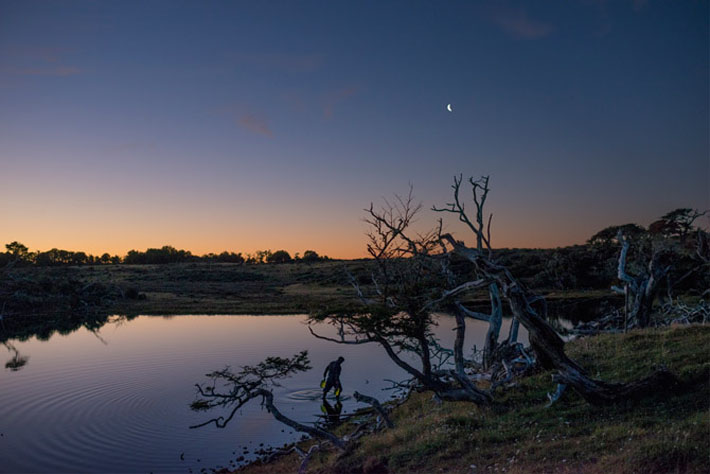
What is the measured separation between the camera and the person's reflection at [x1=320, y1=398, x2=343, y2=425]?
64.0 ft

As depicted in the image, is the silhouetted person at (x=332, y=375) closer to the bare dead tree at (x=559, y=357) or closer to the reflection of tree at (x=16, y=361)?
the bare dead tree at (x=559, y=357)

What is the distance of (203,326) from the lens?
5053 centimetres

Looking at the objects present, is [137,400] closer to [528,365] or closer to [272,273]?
[528,365]

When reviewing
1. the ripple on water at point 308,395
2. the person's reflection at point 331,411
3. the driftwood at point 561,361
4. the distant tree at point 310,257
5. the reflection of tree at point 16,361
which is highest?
the distant tree at point 310,257

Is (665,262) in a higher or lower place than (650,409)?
higher

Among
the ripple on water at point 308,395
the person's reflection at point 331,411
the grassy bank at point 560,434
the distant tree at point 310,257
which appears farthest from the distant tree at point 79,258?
the grassy bank at point 560,434

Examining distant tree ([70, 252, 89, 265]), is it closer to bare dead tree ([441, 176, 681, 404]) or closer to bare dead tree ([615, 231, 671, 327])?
bare dead tree ([615, 231, 671, 327])

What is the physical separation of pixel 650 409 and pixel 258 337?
3432 cm

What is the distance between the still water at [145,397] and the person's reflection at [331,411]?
338 mm

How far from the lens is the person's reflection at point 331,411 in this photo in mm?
19516

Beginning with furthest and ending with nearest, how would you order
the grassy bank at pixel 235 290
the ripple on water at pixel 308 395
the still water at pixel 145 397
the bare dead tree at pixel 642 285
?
the grassy bank at pixel 235 290 → the bare dead tree at pixel 642 285 → the ripple on water at pixel 308 395 → the still water at pixel 145 397

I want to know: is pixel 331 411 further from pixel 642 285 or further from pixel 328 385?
pixel 642 285

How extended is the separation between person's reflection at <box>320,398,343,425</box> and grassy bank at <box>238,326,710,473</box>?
3585 millimetres

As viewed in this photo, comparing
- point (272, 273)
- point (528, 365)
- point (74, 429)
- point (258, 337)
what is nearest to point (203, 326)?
point (258, 337)
